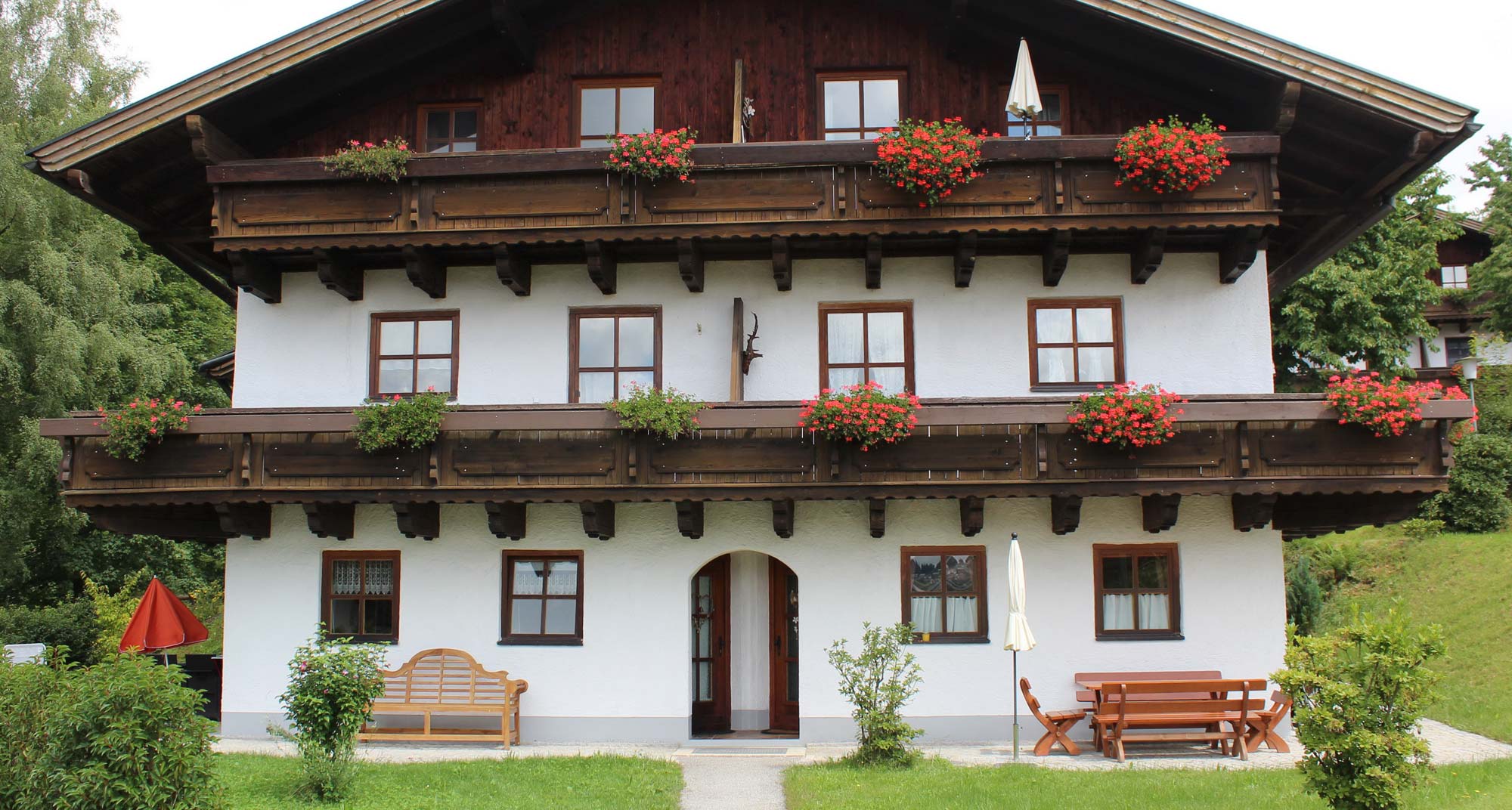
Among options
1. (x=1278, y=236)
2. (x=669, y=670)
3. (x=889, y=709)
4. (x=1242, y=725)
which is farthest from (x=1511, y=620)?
(x=669, y=670)

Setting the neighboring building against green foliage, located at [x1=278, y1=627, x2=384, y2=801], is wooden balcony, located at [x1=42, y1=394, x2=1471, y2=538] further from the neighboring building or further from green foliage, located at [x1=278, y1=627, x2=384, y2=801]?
green foliage, located at [x1=278, y1=627, x2=384, y2=801]

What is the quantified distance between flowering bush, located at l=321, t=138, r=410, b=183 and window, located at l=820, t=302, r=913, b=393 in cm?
530

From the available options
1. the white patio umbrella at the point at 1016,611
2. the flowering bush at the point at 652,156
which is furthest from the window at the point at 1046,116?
the white patio umbrella at the point at 1016,611

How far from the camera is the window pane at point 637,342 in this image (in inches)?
579

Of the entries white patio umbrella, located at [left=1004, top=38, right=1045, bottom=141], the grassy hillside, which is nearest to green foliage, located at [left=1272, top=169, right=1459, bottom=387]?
the grassy hillside

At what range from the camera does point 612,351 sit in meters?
14.8

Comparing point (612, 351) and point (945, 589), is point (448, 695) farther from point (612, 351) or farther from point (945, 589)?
point (945, 589)

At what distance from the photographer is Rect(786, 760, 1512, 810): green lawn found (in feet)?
31.8

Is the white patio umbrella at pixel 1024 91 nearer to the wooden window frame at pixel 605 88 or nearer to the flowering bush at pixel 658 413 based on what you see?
the wooden window frame at pixel 605 88

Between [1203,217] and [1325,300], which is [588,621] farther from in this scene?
[1325,300]

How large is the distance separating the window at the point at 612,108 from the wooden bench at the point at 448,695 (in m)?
6.70

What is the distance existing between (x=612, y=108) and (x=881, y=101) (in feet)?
11.4

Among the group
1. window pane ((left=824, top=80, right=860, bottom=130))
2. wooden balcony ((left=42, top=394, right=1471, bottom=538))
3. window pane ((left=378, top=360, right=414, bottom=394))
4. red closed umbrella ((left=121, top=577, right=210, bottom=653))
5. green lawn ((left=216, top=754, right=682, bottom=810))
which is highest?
window pane ((left=824, top=80, right=860, bottom=130))

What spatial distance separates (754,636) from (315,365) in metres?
6.60
